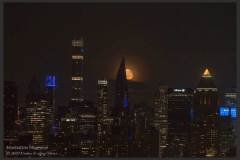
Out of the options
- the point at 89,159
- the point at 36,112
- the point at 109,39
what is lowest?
the point at 89,159

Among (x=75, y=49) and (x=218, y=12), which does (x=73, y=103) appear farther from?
(x=218, y=12)

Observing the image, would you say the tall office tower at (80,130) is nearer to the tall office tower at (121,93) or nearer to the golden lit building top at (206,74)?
the tall office tower at (121,93)

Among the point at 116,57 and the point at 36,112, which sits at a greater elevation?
the point at 116,57

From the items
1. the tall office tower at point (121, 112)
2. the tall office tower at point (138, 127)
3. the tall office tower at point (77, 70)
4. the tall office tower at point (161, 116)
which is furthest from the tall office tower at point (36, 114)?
the tall office tower at point (161, 116)

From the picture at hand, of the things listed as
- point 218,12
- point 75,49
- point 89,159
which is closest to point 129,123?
point 89,159

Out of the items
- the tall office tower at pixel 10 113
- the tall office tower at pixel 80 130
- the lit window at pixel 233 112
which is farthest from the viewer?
the tall office tower at pixel 80 130

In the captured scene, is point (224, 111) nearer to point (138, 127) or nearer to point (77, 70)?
point (138, 127)
